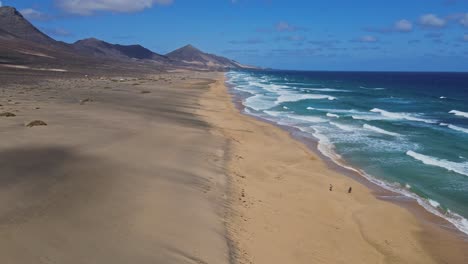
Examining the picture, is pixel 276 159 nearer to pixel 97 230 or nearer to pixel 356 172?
pixel 356 172

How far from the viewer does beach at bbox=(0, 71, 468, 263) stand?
9.91 meters

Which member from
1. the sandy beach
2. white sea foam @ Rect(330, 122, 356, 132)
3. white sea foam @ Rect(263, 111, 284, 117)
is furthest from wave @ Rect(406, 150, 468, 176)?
white sea foam @ Rect(263, 111, 284, 117)

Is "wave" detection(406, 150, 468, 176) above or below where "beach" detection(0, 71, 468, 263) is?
below

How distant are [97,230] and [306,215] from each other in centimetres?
717

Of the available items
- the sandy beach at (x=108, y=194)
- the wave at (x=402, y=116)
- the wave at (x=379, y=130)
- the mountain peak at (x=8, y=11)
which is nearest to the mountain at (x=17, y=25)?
the mountain peak at (x=8, y=11)

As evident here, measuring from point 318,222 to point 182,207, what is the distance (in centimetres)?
458

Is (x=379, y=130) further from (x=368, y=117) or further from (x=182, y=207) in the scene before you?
(x=182, y=207)

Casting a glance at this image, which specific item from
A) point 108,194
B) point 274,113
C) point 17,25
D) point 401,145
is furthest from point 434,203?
point 17,25

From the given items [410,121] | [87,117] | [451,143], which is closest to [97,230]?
[87,117]

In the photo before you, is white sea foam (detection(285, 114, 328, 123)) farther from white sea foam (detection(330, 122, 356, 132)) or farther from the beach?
the beach

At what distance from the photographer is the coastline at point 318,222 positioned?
11703 mm

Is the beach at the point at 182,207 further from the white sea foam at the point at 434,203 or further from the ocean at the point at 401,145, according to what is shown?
the ocean at the point at 401,145

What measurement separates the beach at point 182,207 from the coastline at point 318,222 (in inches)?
1.8

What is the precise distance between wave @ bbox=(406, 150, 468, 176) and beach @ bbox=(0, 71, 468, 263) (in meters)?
5.87
